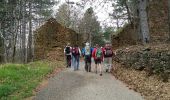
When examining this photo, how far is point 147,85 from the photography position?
15.8 metres

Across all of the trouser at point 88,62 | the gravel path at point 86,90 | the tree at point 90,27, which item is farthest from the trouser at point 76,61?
the tree at point 90,27

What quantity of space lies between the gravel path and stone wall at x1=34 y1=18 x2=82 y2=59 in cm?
1704

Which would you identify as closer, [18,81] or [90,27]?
[18,81]

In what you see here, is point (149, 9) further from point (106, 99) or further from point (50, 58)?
point (106, 99)

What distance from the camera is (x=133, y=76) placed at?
18969mm

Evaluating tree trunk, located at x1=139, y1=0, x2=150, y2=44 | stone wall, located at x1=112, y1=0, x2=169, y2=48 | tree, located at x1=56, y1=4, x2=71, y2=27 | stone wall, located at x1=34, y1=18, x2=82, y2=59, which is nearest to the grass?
tree trunk, located at x1=139, y1=0, x2=150, y2=44

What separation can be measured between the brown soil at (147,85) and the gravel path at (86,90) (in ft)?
1.18

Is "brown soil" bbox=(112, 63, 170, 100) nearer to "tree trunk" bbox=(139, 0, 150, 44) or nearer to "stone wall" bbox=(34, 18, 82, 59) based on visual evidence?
"tree trunk" bbox=(139, 0, 150, 44)

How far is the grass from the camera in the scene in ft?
48.8

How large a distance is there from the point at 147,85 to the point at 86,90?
2.50 m

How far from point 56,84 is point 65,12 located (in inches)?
2400

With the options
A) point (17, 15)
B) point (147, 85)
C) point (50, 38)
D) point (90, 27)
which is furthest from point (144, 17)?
point (90, 27)

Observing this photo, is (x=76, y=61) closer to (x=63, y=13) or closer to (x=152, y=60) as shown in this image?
(x=152, y=60)

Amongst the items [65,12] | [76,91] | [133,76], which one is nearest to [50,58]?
[133,76]
